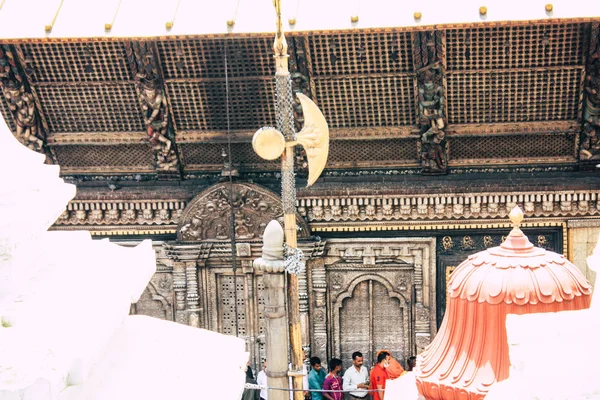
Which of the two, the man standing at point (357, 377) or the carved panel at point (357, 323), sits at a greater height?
the carved panel at point (357, 323)

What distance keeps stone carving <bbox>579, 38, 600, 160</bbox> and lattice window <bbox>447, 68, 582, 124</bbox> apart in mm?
136

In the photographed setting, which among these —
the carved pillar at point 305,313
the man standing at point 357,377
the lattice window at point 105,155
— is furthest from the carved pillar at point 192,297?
the man standing at point 357,377

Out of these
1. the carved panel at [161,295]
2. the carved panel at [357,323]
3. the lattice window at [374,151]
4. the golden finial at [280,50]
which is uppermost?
the golden finial at [280,50]

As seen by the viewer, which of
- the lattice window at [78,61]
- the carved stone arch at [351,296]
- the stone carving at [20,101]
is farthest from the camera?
the carved stone arch at [351,296]

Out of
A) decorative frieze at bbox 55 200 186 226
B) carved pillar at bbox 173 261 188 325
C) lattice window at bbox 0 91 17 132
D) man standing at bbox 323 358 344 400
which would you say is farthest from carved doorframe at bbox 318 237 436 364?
lattice window at bbox 0 91 17 132

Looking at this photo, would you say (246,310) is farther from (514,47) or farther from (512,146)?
(514,47)

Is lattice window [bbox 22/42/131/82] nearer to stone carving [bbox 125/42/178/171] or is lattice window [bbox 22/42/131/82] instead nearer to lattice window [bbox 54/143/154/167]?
stone carving [bbox 125/42/178/171]

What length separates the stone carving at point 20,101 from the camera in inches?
497

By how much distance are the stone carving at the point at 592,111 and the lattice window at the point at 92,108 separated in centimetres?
518

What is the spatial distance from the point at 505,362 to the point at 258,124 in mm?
6787

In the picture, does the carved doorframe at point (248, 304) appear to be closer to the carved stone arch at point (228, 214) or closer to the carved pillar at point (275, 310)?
the carved stone arch at point (228, 214)

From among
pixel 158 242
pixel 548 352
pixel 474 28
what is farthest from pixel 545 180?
pixel 548 352

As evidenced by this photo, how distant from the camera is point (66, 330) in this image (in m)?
4.18

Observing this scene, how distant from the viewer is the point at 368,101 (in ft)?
41.3
